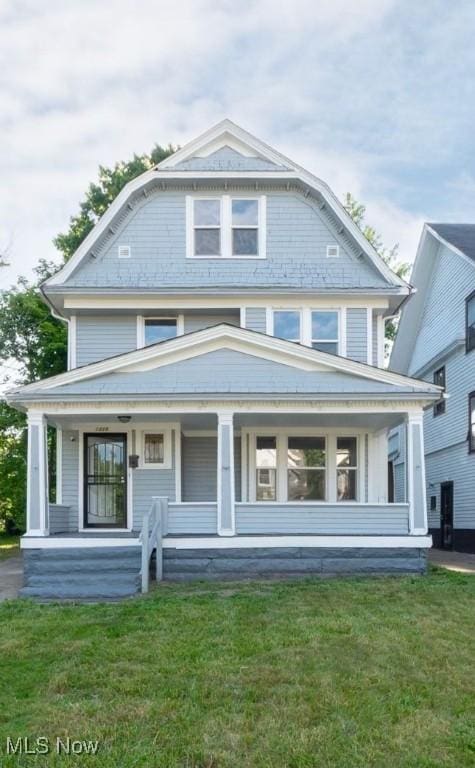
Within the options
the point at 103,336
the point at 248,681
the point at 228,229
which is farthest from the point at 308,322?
the point at 248,681

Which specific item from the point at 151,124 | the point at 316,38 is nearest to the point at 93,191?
the point at 151,124

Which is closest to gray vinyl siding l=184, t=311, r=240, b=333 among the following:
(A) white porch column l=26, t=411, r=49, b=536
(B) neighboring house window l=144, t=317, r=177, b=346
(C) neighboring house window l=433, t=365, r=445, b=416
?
(B) neighboring house window l=144, t=317, r=177, b=346

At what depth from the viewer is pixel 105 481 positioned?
39.1ft

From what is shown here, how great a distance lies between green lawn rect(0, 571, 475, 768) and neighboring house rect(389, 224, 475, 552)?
8.95 metres

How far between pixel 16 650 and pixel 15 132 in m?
13.4

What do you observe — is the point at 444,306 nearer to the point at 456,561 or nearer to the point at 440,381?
the point at 440,381

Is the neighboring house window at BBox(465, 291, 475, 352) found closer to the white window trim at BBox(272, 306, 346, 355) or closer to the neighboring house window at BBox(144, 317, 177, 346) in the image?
the white window trim at BBox(272, 306, 346, 355)

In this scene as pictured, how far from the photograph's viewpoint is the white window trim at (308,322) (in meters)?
12.3

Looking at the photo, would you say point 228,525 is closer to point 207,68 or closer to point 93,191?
point 207,68

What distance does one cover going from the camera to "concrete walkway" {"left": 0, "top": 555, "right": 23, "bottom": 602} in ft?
30.2

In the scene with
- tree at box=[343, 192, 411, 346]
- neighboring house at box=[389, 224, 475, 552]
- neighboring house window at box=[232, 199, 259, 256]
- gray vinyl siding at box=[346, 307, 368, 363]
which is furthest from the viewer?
tree at box=[343, 192, 411, 346]

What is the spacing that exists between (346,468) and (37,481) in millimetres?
5717

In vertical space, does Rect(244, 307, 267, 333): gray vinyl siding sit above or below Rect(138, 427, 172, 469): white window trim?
above

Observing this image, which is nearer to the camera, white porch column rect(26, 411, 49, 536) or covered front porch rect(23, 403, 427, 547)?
white porch column rect(26, 411, 49, 536)
